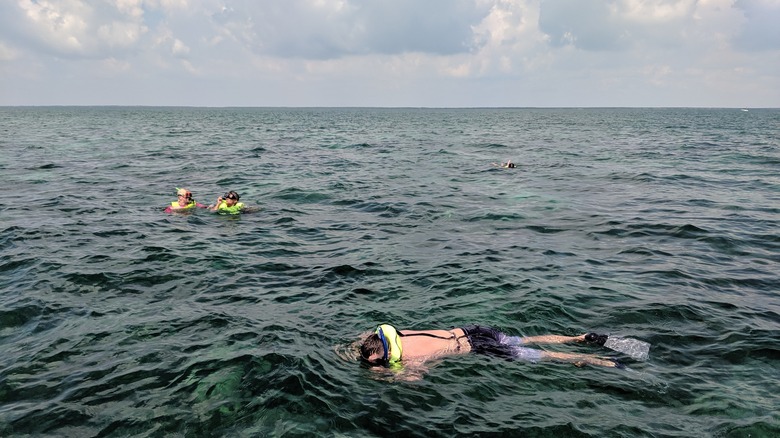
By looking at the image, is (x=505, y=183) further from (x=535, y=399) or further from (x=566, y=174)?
(x=535, y=399)

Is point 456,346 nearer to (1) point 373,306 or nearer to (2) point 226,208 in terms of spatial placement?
(1) point 373,306

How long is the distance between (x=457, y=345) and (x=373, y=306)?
2.55 meters

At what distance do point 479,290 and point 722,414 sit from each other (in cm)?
533

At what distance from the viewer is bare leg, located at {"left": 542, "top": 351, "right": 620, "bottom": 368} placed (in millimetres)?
8039

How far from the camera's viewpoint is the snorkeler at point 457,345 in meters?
7.89

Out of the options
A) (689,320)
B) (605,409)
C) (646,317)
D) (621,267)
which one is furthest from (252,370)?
(621,267)

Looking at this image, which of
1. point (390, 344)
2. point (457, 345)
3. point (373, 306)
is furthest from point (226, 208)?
point (457, 345)

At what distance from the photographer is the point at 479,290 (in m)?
11.3

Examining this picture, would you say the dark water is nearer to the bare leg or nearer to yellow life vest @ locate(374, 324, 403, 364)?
the bare leg

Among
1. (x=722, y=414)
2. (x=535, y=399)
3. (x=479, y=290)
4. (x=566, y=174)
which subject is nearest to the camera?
(x=722, y=414)

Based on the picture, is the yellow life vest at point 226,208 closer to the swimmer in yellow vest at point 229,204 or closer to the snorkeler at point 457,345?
the swimmer in yellow vest at point 229,204

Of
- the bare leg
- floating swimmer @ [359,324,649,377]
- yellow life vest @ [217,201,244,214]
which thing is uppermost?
yellow life vest @ [217,201,244,214]

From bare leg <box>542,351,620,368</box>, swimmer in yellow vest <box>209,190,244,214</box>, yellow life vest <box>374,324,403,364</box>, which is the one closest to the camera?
yellow life vest <box>374,324,403,364</box>

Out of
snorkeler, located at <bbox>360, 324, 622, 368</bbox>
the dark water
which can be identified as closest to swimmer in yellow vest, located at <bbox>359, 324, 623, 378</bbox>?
snorkeler, located at <bbox>360, 324, 622, 368</bbox>
